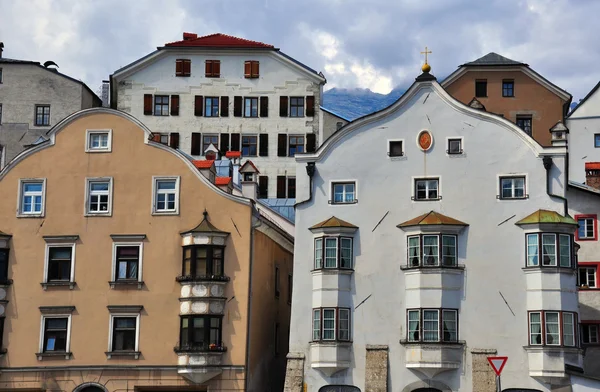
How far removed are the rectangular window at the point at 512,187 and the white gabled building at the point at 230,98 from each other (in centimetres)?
3314

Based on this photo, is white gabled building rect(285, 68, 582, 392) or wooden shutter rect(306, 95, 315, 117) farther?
wooden shutter rect(306, 95, 315, 117)

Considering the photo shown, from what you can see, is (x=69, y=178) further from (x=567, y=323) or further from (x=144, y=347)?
(x=567, y=323)

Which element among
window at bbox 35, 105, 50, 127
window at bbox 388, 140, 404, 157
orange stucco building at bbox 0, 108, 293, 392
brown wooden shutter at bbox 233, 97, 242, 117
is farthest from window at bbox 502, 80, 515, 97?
window at bbox 35, 105, 50, 127

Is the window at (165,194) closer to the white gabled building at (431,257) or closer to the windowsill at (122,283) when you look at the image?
the windowsill at (122,283)

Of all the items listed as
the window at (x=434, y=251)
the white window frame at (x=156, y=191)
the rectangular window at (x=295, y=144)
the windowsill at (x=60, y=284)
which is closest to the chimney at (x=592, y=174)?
the rectangular window at (x=295, y=144)

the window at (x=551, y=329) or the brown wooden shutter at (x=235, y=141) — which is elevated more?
the brown wooden shutter at (x=235, y=141)

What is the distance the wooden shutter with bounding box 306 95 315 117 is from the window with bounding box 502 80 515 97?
586 inches

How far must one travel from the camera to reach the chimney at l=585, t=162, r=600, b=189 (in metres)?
73.7

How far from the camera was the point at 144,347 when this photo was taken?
5581 cm

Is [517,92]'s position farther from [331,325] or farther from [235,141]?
[331,325]

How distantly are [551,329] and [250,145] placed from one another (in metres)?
39.3

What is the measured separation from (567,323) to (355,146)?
13.8m

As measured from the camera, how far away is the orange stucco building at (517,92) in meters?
83.0

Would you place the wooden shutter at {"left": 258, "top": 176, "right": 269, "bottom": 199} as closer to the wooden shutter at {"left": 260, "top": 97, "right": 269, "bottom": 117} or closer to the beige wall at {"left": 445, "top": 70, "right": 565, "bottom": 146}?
the wooden shutter at {"left": 260, "top": 97, "right": 269, "bottom": 117}
